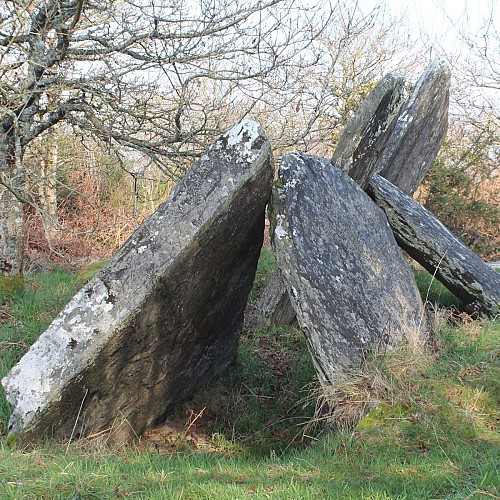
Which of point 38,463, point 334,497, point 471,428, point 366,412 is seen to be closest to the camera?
point 334,497

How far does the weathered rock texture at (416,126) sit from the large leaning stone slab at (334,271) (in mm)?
2717

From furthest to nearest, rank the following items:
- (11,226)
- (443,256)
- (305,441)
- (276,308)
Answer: (11,226), (276,308), (443,256), (305,441)

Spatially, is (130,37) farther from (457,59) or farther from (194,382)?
(457,59)

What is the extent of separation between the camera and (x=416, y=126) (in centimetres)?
789

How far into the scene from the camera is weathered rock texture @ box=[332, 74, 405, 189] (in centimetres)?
631

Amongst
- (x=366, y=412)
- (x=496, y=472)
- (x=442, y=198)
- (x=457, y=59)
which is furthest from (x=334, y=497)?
(x=457, y=59)

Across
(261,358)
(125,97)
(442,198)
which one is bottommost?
(261,358)

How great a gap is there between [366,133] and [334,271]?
8.37ft

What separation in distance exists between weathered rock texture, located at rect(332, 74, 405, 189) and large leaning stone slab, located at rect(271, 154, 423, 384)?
3.81ft

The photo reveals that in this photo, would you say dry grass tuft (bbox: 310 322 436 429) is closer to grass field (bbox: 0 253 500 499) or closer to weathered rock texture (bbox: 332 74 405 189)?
grass field (bbox: 0 253 500 499)

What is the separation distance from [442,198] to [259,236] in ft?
33.9

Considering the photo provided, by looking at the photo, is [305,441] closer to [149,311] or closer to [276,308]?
[149,311]

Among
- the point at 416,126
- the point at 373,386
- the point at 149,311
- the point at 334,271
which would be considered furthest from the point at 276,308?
the point at 416,126

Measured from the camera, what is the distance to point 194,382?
5.09 metres
